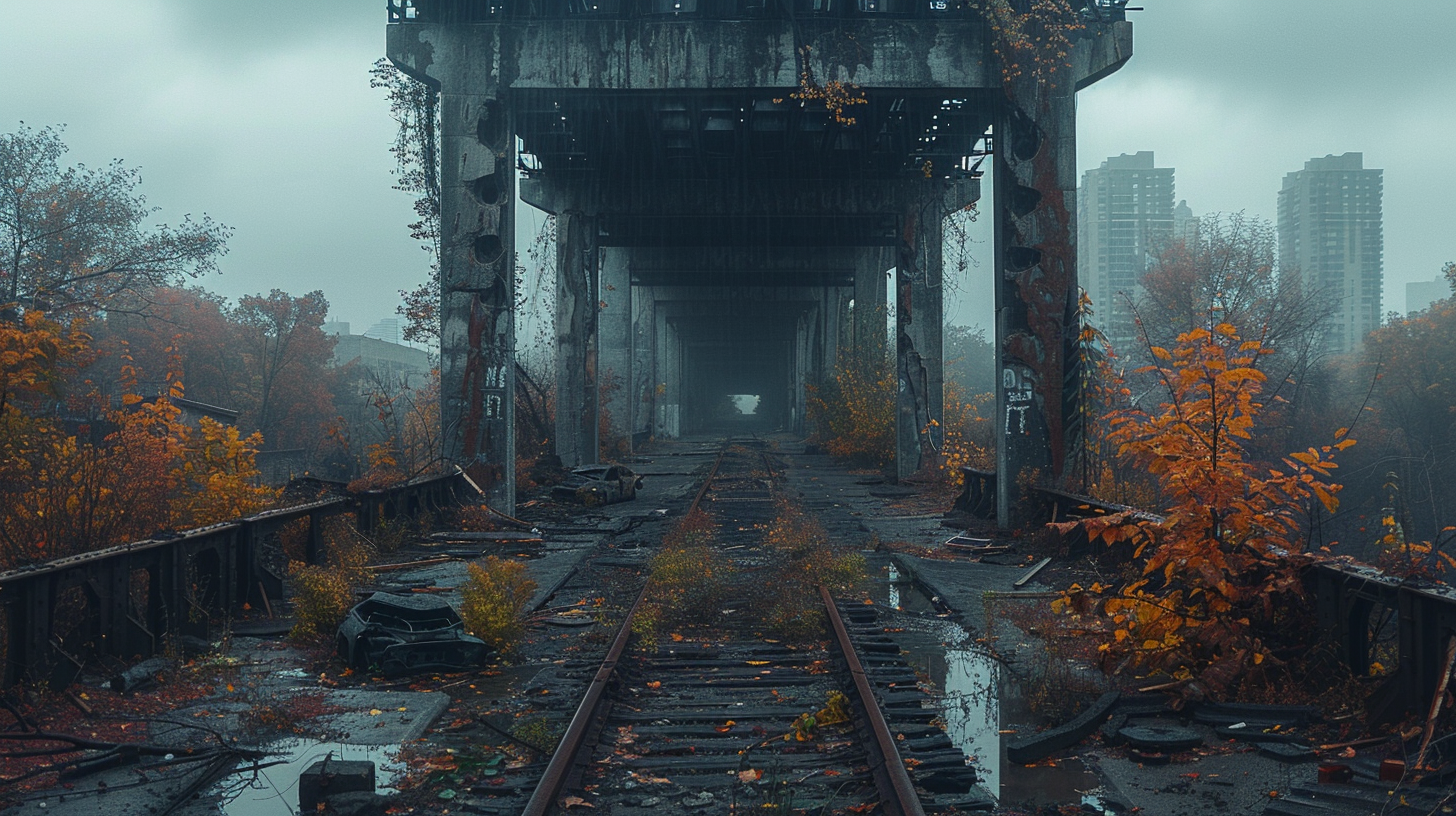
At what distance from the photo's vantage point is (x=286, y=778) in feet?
16.8

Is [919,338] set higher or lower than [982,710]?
higher

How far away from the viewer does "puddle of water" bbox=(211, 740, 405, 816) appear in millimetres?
4738

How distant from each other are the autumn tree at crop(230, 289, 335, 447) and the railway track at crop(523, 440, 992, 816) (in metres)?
50.0

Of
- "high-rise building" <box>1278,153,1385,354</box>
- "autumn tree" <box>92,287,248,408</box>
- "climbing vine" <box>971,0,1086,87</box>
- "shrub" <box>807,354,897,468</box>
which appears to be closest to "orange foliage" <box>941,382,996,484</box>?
"shrub" <box>807,354,897,468</box>

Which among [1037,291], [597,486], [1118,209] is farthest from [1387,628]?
[1118,209]

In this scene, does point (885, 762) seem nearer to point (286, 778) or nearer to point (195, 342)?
point (286, 778)

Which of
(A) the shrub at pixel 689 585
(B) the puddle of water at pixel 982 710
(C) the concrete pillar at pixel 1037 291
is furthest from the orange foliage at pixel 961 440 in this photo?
(B) the puddle of water at pixel 982 710

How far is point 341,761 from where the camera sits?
4887 millimetres

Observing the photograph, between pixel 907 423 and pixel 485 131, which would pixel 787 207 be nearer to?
pixel 907 423

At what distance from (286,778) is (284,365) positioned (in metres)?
54.8

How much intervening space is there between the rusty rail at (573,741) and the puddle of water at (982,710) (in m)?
1.95

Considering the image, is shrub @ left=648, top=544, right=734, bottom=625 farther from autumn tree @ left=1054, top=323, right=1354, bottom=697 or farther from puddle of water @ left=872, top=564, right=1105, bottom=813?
autumn tree @ left=1054, top=323, right=1354, bottom=697

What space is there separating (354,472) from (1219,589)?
1179 inches

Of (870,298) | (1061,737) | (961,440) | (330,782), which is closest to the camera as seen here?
(330,782)
